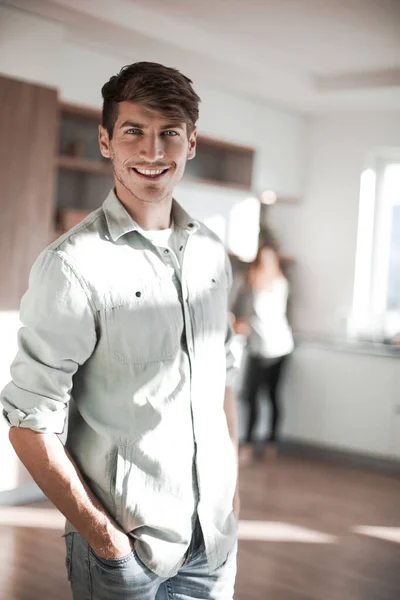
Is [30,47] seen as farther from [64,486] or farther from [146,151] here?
[64,486]

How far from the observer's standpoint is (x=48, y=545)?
3.47 meters

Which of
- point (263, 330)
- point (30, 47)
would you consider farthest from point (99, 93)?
point (263, 330)

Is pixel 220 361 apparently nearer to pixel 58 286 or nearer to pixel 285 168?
pixel 58 286

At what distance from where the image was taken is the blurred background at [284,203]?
12.2 ft

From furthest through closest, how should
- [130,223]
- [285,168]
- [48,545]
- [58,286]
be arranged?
[285,168]
[48,545]
[130,223]
[58,286]

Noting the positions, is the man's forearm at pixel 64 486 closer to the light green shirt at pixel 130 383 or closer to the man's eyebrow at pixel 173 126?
the light green shirt at pixel 130 383

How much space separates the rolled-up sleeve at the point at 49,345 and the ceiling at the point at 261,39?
9.61 ft

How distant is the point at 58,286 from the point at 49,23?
127 inches

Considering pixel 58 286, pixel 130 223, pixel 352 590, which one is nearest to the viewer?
pixel 58 286

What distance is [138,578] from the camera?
120cm

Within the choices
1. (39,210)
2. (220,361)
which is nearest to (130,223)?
(220,361)

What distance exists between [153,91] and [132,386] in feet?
1.64

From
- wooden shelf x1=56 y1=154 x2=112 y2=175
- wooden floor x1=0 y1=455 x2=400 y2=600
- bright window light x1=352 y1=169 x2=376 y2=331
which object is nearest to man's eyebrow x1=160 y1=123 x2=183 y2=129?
wooden floor x1=0 y1=455 x2=400 y2=600

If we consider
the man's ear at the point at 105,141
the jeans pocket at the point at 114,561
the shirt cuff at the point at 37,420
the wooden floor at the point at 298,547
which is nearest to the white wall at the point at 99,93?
the wooden floor at the point at 298,547
